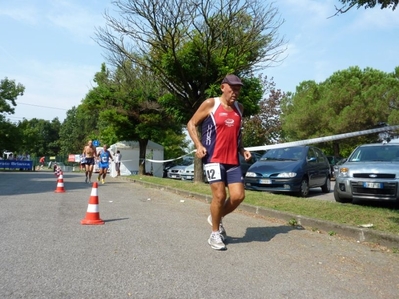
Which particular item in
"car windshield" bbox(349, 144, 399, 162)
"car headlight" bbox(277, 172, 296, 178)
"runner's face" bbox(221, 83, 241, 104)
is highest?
"runner's face" bbox(221, 83, 241, 104)

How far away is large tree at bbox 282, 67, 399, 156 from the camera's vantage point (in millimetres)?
33438

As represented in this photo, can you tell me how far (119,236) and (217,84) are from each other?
390 inches

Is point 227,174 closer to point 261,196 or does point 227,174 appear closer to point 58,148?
point 261,196

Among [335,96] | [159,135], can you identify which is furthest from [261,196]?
[335,96]

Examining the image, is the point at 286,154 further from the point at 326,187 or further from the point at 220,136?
the point at 220,136

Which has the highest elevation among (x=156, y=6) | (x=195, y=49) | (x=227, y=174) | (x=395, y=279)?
(x=156, y=6)

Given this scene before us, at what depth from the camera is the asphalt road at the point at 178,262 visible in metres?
3.80

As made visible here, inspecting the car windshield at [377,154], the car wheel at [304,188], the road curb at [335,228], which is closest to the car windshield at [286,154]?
the car wheel at [304,188]

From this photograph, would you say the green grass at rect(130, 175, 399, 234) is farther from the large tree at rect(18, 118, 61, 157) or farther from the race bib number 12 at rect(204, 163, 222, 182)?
the large tree at rect(18, 118, 61, 157)

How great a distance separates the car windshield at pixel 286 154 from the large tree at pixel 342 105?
63.8 ft

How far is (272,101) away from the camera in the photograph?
39531mm

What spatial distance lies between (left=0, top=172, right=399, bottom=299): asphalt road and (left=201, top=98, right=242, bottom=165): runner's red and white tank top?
1.16 meters

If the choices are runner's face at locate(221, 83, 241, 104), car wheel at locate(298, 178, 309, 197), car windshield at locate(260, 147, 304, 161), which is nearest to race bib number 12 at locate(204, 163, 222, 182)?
runner's face at locate(221, 83, 241, 104)

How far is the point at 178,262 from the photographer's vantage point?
15.3 ft
